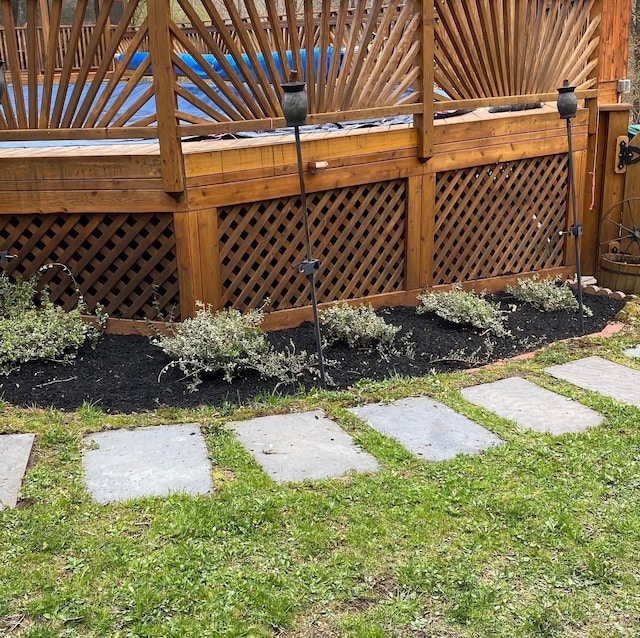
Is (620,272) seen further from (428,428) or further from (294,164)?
(428,428)

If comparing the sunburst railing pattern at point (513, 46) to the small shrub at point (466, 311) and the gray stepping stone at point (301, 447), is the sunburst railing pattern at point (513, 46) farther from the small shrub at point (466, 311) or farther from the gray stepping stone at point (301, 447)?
the gray stepping stone at point (301, 447)

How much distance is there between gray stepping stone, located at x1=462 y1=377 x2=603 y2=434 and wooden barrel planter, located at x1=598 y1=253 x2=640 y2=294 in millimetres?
2472

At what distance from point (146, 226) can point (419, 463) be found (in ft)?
8.03

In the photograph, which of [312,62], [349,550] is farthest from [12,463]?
[312,62]

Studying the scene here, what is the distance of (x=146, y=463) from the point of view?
331cm

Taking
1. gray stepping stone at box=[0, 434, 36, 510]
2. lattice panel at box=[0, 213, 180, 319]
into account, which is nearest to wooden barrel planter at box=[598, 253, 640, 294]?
lattice panel at box=[0, 213, 180, 319]

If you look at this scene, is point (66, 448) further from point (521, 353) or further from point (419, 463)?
point (521, 353)

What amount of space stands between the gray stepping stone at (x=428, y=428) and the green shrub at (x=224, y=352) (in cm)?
64

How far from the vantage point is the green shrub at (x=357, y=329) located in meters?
4.79

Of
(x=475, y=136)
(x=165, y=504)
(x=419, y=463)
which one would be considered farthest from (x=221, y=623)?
(x=475, y=136)

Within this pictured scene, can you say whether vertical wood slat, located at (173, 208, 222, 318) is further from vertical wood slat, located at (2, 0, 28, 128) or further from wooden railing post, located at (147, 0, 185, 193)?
vertical wood slat, located at (2, 0, 28, 128)

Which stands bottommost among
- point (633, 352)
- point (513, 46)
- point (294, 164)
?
point (633, 352)

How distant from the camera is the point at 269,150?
484 centimetres

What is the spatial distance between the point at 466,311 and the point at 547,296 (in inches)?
37.3
